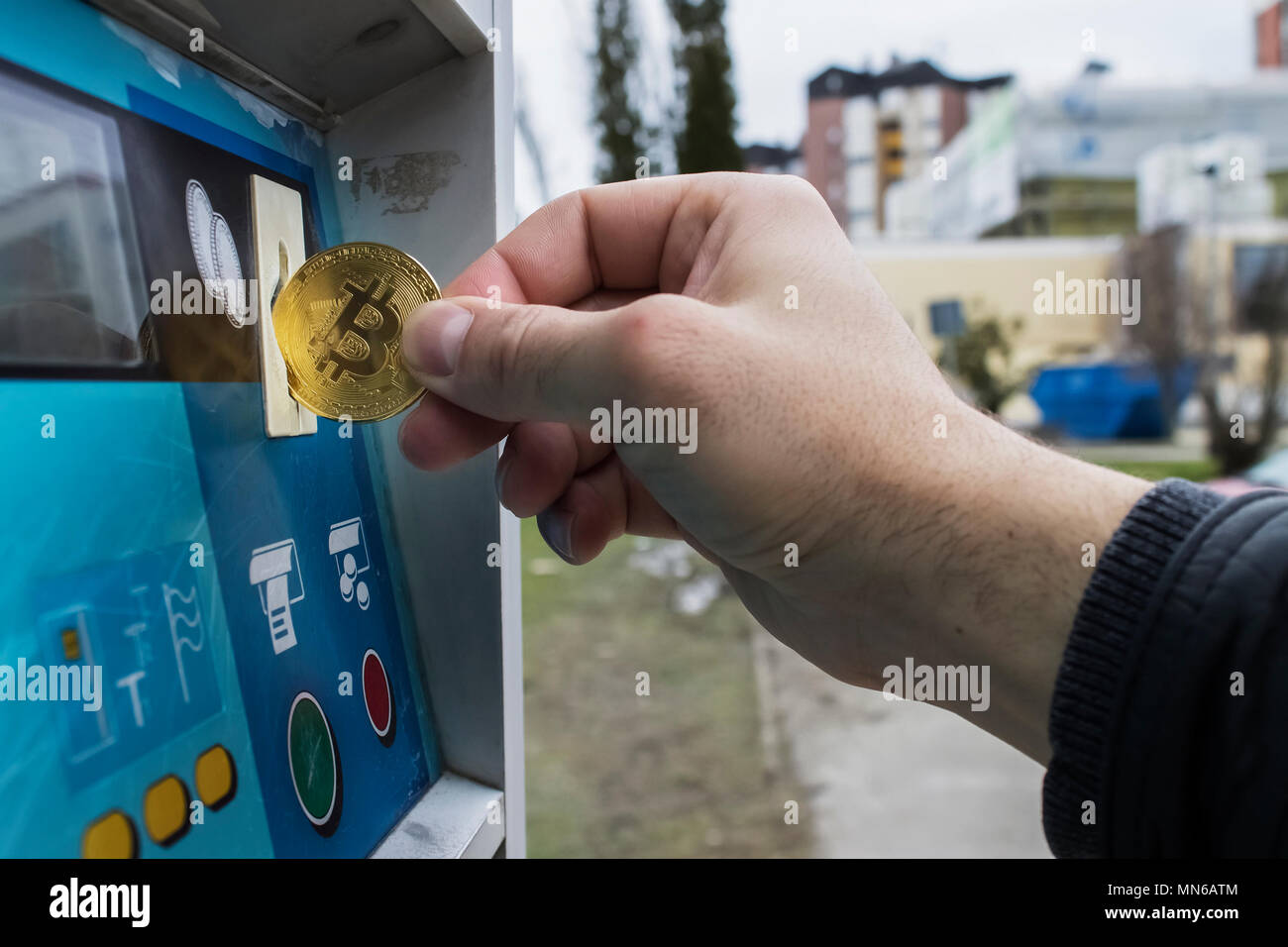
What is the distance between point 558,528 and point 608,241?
0.31 meters

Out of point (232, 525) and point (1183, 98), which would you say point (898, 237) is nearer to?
point (1183, 98)

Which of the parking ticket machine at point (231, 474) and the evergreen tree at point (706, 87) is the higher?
the evergreen tree at point (706, 87)

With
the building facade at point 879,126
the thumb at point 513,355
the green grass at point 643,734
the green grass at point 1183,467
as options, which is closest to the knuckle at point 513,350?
the thumb at point 513,355

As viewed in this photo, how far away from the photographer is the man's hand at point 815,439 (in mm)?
712

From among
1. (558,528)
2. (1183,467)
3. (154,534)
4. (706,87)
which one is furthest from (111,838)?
(1183,467)

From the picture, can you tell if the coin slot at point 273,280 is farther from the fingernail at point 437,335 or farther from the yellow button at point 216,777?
the yellow button at point 216,777

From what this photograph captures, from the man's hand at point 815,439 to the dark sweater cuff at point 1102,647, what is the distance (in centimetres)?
3

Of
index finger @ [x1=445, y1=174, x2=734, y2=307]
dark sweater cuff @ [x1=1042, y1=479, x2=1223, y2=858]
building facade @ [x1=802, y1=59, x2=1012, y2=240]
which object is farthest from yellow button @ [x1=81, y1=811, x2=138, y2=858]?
building facade @ [x1=802, y1=59, x2=1012, y2=240]

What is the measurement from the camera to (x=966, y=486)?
744mm

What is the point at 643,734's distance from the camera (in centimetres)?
393

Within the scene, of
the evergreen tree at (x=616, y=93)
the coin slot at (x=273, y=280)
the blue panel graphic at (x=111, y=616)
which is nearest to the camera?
the blue panel graphic at (x=111, y=616)

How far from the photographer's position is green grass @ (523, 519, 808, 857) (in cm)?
311
